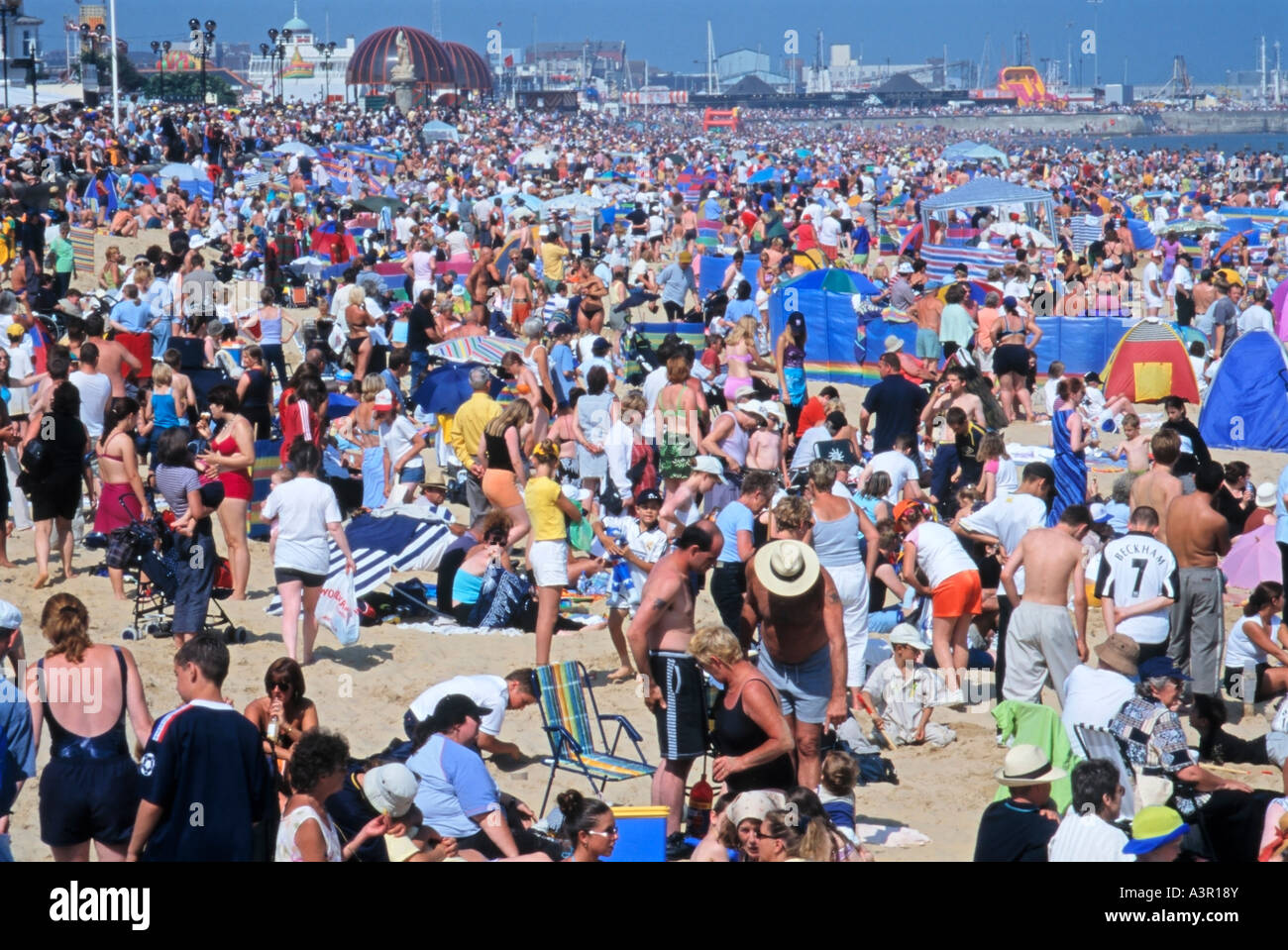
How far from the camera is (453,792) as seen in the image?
4879 mm

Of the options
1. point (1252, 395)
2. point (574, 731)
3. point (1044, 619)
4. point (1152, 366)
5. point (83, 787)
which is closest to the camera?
point (83, 787)

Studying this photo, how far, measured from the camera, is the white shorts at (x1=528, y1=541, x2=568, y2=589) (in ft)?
23.9

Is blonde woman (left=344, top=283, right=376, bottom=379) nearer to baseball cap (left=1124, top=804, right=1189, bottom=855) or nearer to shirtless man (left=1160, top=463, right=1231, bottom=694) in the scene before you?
shirtless man (left=1160, top=463, right=1231, bottom=694)

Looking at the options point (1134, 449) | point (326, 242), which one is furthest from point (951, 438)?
point (326, 242)

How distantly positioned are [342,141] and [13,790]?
36.5 m

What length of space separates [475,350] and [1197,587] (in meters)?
5.90

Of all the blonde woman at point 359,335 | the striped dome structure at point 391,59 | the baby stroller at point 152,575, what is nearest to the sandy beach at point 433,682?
the baby stroller at point 152,575

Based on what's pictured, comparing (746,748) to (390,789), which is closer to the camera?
(390,789)

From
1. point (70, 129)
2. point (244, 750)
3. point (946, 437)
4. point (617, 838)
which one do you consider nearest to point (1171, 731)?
point (617, 838)

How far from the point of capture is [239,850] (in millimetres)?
4074

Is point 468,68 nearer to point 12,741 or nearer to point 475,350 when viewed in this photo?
point 475,350

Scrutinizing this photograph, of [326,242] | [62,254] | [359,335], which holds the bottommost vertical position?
[359,335]

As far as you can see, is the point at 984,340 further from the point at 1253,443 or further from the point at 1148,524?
the point at 1148,524

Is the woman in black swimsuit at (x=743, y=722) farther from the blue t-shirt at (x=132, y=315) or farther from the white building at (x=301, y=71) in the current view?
the white building at (x=301, y=71)
